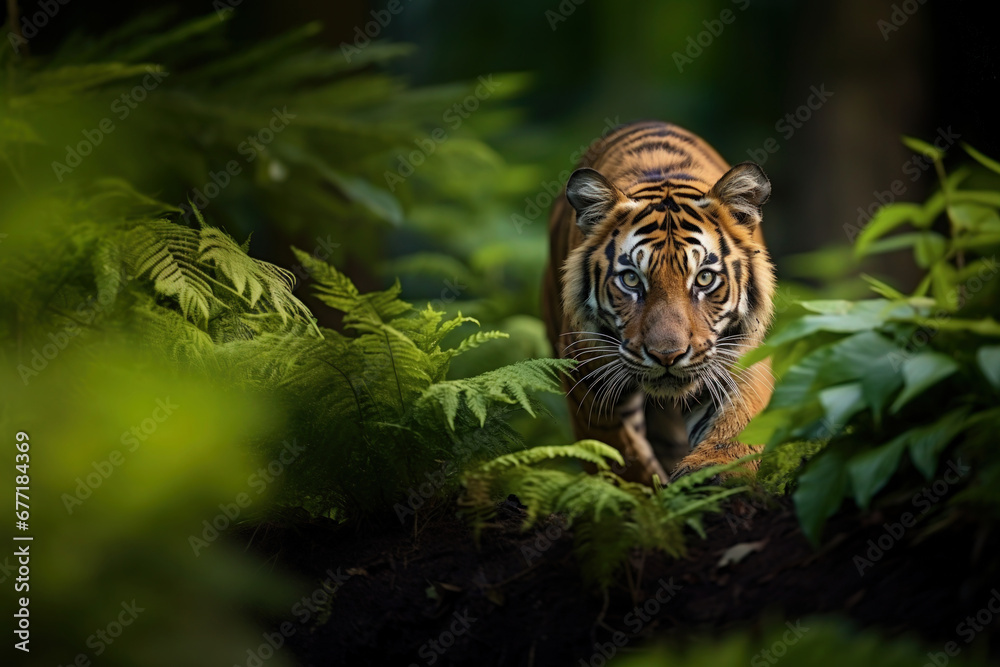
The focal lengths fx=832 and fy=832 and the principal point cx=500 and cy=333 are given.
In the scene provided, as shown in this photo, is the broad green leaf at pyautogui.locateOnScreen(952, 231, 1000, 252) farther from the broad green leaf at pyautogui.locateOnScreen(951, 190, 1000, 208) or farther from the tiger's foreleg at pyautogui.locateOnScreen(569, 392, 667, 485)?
the tiger's foreleg at pyautogui.locateOnScreen(569, 392, 667, 485)

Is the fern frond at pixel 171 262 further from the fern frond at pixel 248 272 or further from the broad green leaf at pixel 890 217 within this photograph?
the broad green leaf at pixel 890 217

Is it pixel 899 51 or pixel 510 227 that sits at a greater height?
pixel 899 51

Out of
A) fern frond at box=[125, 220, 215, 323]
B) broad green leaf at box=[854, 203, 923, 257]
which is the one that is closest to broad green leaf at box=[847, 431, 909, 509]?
broad green leaf at box=[854, 203, 923, 257]

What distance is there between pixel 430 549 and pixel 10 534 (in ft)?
5.29

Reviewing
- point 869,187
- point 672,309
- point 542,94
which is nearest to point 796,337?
point 672,309

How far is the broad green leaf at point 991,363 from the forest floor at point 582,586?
0.39 m

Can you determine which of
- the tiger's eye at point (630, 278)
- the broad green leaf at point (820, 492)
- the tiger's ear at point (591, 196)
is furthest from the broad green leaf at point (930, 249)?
the tiger's ear at point (591, 196)

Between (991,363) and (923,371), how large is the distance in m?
0.16

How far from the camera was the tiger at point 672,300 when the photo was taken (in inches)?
150

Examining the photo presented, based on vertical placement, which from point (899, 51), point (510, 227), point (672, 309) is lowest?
point (672, 309)

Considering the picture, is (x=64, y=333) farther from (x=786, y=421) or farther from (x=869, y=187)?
(x=869, y=187)

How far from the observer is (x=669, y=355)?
3703mm

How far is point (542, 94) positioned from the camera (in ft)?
49.8

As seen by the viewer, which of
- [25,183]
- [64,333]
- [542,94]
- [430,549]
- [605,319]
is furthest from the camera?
[542,94]
